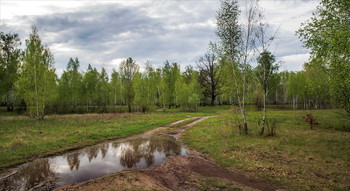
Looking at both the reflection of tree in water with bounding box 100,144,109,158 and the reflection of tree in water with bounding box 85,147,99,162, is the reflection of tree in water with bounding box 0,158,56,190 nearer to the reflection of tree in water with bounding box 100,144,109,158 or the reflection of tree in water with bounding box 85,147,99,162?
the reflection of tree in water with bounding box 85,147,99,162

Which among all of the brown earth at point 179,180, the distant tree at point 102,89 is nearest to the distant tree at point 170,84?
the distant tree at point 102,89

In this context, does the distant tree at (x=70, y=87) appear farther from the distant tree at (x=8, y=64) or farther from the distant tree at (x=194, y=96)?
the distant tree at (x=194, y=96)

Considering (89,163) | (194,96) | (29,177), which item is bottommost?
(89,163)

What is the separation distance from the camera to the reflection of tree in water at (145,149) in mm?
12867

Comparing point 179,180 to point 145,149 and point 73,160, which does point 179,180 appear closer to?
point 145,149

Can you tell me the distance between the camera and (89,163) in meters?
12.1

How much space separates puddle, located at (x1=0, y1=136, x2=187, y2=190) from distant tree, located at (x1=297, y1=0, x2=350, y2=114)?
12.6 meters

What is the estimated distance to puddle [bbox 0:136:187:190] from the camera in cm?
921

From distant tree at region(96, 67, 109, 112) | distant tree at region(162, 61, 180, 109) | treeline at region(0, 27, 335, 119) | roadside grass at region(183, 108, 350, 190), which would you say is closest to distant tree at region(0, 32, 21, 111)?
treeline at region(0, 27, 335, 119)

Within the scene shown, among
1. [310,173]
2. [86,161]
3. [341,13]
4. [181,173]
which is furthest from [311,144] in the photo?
[86,161]

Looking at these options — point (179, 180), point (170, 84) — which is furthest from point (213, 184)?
point (170, 84)

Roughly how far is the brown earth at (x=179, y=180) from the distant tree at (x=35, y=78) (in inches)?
1214

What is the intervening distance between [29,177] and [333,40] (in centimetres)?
1896

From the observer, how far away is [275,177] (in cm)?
969
